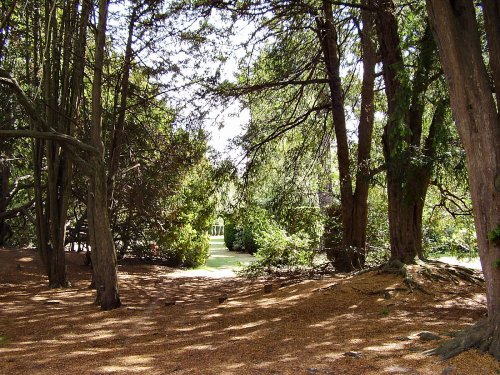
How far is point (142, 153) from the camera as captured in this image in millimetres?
13852

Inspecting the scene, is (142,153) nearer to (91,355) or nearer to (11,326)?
(11,326)

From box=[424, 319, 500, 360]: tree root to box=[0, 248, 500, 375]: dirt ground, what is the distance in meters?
0.13

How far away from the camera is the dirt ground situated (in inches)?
171

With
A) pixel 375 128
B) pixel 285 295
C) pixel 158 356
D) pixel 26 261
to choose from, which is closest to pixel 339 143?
pixel 375 128

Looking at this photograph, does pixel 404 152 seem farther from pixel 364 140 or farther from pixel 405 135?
pixel 364 140

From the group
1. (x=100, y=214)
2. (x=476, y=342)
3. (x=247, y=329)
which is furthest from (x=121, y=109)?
(x=476, y=342)

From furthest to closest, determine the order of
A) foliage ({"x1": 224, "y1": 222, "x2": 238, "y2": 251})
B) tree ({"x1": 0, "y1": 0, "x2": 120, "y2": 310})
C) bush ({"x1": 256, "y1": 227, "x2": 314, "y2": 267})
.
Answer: foliage ({"x1": 224, "y1": 222, "x2": 238, "y2": 251}) → bush ({"x1": 256, "y1": 227, "x2": 314, "y2": 267}) → tree ({"x1": 0, "y1": 0, "x2": 120, "y2": 310})

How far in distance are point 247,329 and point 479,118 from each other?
12.5 feet

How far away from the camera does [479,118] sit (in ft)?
14.5

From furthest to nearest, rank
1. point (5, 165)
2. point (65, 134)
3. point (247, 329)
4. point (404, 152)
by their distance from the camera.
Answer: point (5, 165)
point (65, 134)
point (404, 152)
point (247, 329)

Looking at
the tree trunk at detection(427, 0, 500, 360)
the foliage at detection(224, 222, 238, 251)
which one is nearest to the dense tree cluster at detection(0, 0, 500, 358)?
the tree trunk at detection(427, 0, 500, 360)

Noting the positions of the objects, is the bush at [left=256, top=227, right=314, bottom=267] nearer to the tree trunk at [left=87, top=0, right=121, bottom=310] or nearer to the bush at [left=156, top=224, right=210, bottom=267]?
the bush at [left=156, top=224, right=210, bottom=267]

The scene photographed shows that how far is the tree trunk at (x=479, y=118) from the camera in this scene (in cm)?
430

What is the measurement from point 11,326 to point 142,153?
7679 millimetres
